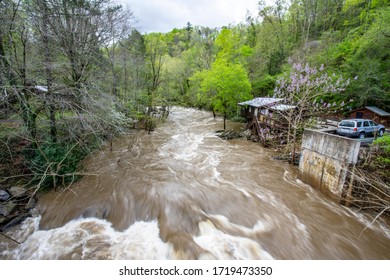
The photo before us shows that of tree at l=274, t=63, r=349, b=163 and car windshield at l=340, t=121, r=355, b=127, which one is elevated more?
tree at l=274, t=63, r=349, b=163

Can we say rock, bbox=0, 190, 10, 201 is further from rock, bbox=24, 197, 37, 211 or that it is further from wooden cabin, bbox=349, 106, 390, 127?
wooden cabin, bbox=349, 106, 390, 127

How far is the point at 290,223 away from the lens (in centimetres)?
686

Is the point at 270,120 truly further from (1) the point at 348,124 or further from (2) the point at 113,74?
(2) the point at 113,74

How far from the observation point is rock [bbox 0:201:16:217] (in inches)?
269

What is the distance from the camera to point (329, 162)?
336 inches

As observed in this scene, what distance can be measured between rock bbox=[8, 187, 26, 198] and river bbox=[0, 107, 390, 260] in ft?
2.40

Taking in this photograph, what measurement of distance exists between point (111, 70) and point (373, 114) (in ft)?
70.3

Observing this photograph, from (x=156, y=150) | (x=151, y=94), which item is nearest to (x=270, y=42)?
(x=151, y=94)

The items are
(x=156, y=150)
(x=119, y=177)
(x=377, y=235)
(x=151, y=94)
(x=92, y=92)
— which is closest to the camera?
(x=377, y=235)

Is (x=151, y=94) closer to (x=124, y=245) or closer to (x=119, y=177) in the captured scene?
(x=119, y=177)

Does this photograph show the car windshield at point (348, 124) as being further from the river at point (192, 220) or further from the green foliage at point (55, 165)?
the green foliage at point (55, 165)

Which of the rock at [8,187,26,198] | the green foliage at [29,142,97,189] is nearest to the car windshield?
the green foliage at [29,142,97,189]

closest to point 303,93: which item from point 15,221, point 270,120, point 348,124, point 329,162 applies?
point 348,124
